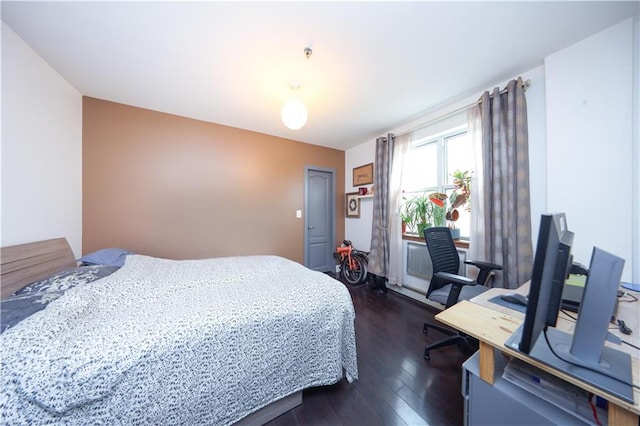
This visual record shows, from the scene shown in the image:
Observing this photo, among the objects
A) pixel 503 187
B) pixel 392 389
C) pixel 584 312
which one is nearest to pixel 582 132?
pixel 503 187

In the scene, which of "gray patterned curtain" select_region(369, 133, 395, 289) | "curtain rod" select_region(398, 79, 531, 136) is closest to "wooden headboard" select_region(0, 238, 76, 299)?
"gray patterned curtain" select_region(369, 133, 395, 289)

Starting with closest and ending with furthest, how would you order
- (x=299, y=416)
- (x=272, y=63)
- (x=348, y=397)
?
1. (x=299, y=416)
2. (x=348, y=397)
3. (x=272, y=63)

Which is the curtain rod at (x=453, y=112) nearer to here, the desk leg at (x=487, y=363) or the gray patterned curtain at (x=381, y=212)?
the gray patterned curtain at (x=381, y=212)

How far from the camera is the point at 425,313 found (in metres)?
2.44

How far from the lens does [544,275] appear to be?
593mm

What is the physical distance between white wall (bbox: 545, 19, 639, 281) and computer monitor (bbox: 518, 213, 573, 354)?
145 centimetres

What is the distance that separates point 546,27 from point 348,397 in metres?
2.97

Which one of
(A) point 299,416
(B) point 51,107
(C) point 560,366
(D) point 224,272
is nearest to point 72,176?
(B) point 51,107

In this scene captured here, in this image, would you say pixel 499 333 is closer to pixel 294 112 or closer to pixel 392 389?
pixel 392 389

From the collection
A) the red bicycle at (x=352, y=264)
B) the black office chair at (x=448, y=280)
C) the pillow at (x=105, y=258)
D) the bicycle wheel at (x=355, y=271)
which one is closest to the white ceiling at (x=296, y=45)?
the black office chair at (x=448, y=280)

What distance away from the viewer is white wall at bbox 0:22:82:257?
1.39 meters

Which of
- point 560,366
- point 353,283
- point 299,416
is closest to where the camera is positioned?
point 560,366

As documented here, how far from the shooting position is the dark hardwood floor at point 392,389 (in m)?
1.21

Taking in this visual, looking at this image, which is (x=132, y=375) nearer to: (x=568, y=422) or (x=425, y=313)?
(x=568, y=422)
